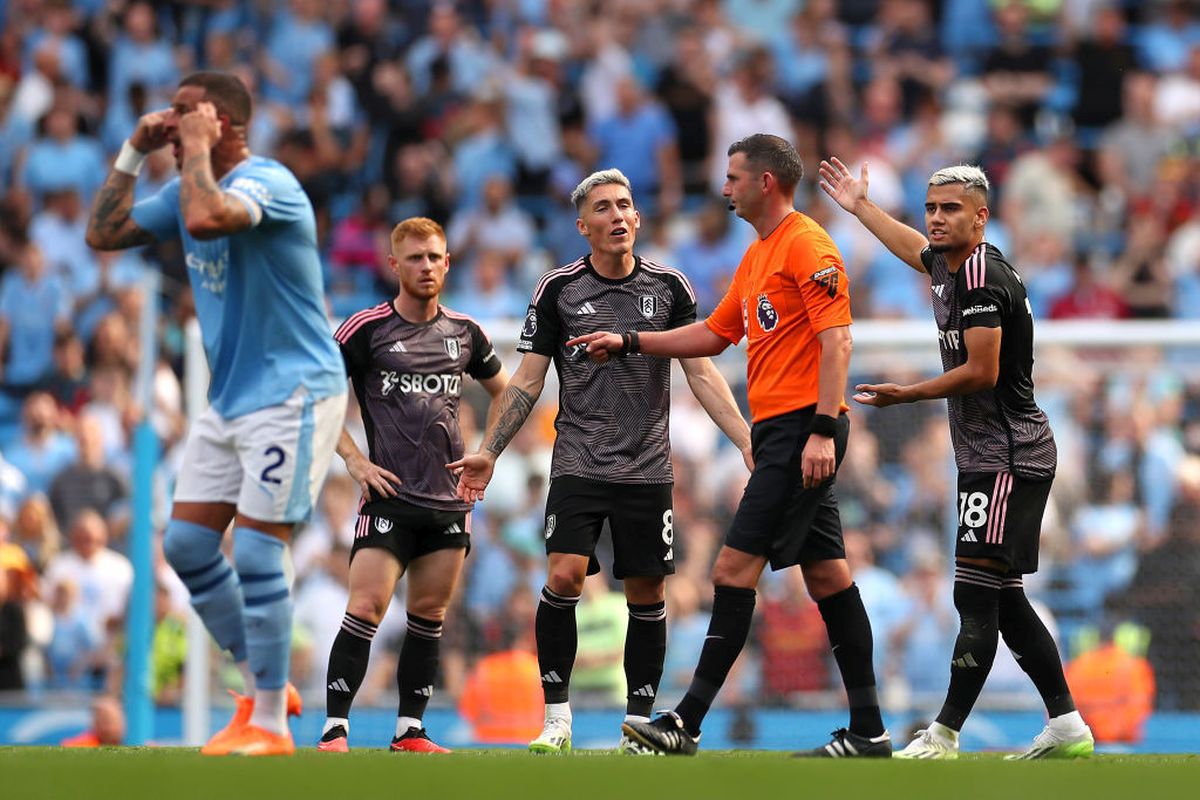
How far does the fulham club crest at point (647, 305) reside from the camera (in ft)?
29.1

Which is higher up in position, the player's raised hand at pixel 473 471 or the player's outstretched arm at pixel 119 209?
the player's outstretched arm at pixel 119 209

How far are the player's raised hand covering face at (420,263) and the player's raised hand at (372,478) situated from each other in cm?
87

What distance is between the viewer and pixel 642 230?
17.8 meters

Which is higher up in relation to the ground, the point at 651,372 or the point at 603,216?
the point at 603,216

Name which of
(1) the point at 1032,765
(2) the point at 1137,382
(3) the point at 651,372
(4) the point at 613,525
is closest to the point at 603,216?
(3) the point at 651,372

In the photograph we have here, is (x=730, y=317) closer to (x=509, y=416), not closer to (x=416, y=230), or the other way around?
(x=509, y=416)

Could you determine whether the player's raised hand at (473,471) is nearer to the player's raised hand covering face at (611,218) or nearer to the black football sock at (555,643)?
the black football sock at (555,643)

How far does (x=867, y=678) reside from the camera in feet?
26.0

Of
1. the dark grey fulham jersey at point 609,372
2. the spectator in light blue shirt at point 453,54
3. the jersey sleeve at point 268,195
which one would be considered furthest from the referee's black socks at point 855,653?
the spectator in light blue shirt at point 453,54

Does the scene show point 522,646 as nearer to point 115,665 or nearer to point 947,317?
point 115,665

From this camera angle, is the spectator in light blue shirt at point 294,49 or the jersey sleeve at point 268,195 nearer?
the jersey sleeve at point 268,195

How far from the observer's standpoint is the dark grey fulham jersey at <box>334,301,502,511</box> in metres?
9.02

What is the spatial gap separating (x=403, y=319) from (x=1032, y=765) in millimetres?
3820

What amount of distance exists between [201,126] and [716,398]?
2830 mm
